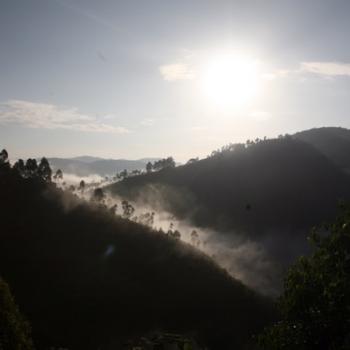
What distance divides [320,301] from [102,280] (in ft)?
461

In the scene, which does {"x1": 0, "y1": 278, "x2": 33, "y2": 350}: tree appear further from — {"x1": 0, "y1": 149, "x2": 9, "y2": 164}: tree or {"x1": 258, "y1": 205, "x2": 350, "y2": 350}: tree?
{"x1": 0, "y1": 149, "x2": 9, "y2": 164}: tree

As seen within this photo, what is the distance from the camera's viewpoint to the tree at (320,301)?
16.0 metres

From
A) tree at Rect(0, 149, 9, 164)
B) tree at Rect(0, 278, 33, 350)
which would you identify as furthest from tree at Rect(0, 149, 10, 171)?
tree at Rect(0, 278, 33, 350)

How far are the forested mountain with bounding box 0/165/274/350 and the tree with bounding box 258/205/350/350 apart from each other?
114101 millimetres

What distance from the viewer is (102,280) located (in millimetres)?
149875

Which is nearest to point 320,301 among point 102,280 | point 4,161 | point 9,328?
point 9,328

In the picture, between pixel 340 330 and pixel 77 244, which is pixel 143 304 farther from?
pixel 340 330

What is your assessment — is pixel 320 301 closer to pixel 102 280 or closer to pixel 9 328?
pixel 9 328

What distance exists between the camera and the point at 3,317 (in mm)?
26766

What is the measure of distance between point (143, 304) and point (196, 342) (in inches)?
872

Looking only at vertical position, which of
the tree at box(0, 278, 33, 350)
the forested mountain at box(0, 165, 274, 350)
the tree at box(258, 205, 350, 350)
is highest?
the tree at box(258, 205, 350, 350)

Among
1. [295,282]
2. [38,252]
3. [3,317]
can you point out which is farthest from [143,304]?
[295,282]

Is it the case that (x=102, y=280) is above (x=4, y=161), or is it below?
below

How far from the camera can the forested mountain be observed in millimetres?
130625
